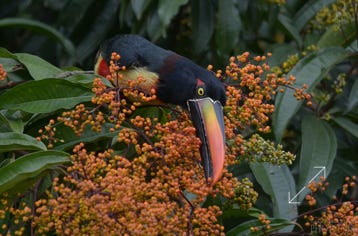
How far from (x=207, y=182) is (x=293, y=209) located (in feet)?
2.45

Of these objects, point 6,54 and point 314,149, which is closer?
point 6,54

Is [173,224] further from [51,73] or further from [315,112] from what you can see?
[315,112]

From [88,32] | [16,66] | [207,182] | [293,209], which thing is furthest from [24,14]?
[207,182]

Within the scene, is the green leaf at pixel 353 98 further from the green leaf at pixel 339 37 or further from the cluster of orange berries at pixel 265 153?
the cluster of orange berries at pixel 265 153

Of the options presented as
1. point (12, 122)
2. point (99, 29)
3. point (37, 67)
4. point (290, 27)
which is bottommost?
point (99, 29)

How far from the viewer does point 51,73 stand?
296 centimetres

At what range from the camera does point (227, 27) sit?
4051mm

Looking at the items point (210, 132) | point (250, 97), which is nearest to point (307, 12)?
point (250, 97)

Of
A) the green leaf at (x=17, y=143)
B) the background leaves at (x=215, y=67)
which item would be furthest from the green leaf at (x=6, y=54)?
the green leaf at (x=17, y=143)

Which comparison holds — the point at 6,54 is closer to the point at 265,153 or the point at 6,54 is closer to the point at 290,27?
the point at 265,153

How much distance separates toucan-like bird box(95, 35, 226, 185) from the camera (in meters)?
2.59

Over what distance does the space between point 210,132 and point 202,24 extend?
168cm

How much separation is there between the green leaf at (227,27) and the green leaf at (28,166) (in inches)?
68.1

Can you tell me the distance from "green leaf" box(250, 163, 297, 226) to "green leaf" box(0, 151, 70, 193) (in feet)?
2.88
